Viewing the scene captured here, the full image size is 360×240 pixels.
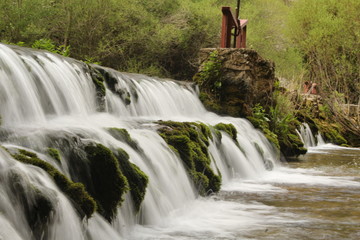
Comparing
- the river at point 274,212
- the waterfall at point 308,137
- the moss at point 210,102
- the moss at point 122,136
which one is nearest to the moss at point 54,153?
the river at point 274,212

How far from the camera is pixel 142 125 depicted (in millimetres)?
7746

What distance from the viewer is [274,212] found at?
647 cm

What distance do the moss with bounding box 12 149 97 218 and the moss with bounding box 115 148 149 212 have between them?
3.76ft

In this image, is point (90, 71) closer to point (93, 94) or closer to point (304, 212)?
point (93, 94)

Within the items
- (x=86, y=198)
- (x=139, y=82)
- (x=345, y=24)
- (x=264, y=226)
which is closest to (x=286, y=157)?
(x=139, y=82)

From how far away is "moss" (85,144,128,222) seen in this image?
16.1 ft

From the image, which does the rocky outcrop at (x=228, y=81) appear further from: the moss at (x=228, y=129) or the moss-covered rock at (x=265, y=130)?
the moss at (x=228, y=129)

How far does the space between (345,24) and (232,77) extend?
1750cm

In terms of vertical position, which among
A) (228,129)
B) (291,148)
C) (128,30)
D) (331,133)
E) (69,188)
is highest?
(128,30)

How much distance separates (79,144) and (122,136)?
51.3 inches

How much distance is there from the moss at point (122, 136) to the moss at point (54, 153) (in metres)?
1.52

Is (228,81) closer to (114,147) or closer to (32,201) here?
(114,147)

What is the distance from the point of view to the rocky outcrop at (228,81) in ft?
43.3

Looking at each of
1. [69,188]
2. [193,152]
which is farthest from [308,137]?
[69,188]
